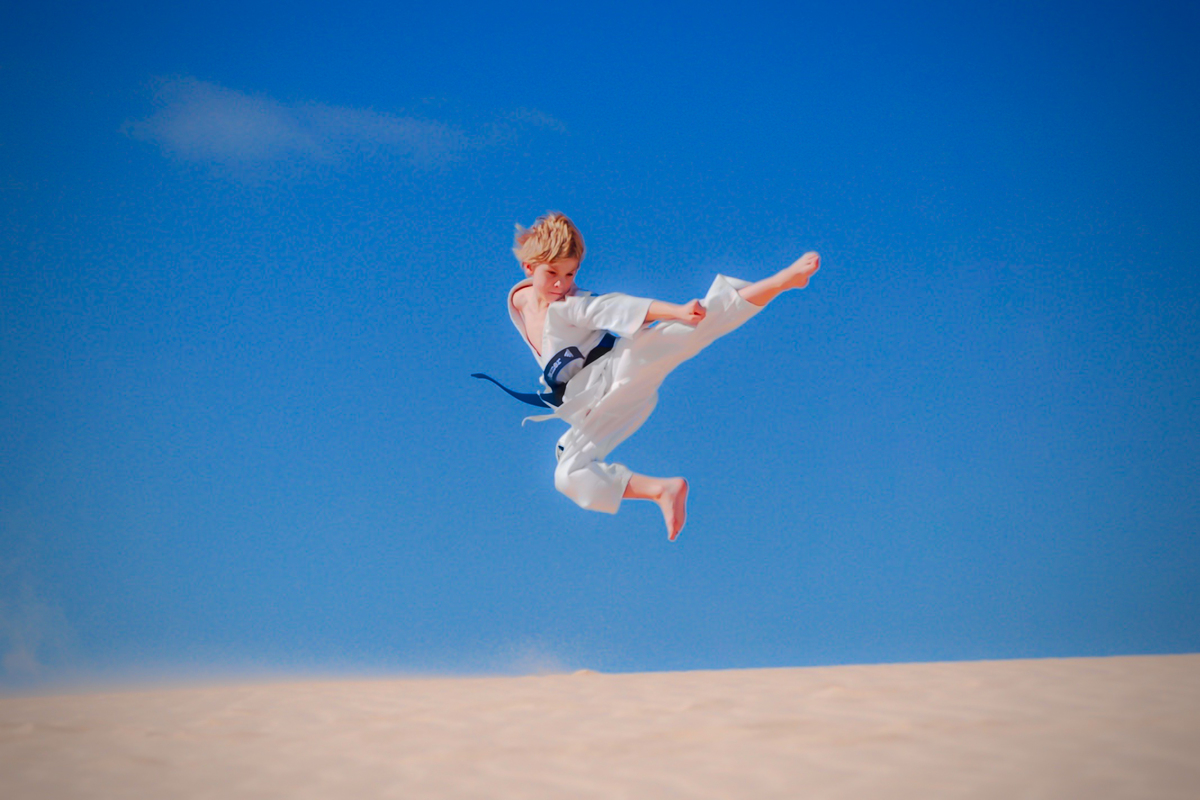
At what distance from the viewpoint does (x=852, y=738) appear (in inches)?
145

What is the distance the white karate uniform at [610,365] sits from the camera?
15.6ft

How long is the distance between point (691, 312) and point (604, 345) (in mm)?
715

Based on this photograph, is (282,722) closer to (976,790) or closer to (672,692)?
(672,692)

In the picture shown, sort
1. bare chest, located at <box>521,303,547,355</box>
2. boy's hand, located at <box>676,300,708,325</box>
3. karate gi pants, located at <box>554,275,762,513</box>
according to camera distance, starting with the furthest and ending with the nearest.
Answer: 1. bare chest, located at <box>521,303,547,355</box>
2. karate gi pants, located at <box>554,275,762,513</box>
3. boy's hand, located at <box>676,300,708,325</box>

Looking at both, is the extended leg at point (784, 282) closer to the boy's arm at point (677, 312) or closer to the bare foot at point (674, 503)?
the boy's arm at point (677, 312)

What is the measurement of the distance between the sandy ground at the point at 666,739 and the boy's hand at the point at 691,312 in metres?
1.97

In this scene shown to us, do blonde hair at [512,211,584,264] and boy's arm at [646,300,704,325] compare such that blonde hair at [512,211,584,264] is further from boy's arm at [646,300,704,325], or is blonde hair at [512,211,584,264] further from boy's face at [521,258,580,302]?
boy's arm at [646,300,704,325]

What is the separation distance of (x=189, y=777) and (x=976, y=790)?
10.1ft

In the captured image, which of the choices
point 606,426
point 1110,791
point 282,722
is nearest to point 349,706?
point 282,722

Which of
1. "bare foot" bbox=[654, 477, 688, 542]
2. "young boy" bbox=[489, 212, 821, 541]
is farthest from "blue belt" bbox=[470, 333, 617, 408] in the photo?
"bare foot" bbox=[654, 477, 688, 542]

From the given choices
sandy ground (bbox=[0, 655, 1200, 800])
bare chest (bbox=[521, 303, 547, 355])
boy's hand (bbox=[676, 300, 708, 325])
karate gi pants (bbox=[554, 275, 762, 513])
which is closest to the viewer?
sandy ground (bbox=[0, 655, 1200, 800])

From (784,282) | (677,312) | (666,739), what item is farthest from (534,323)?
(666,739)

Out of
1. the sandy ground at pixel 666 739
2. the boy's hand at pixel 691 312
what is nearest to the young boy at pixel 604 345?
the boy's hand at pixel 691 312

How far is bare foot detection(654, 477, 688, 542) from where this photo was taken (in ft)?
15.9
